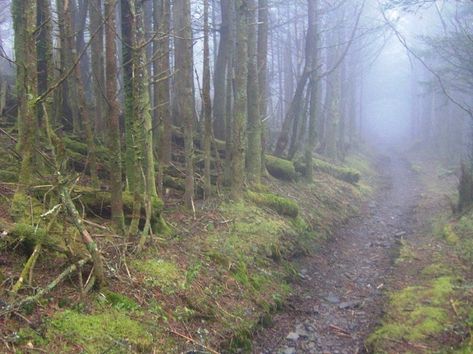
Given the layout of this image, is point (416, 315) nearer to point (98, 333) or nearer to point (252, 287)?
point (252, 287)

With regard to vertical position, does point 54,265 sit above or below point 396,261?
above

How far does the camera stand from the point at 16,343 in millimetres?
4191

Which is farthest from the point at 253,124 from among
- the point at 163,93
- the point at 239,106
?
the point at 163,93

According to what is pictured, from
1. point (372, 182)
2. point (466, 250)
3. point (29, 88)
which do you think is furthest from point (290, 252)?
point (372, 182)

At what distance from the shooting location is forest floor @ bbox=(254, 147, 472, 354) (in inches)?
254

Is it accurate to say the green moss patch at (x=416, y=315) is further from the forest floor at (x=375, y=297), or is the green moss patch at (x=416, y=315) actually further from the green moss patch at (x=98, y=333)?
the green moss patch at (x=98, y=333)

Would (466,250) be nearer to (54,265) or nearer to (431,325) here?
(431,325)

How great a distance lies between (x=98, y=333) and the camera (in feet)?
16.2

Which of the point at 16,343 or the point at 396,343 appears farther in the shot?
the point at 396,343

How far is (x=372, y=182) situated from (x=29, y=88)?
19260mm

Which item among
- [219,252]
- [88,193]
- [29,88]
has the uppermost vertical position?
[29,88]

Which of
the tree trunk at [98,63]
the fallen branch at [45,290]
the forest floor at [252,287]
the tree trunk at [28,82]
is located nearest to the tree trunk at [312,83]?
the forest floor at [252,287]

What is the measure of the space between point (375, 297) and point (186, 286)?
12.2 ft

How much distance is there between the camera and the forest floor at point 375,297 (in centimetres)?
646
